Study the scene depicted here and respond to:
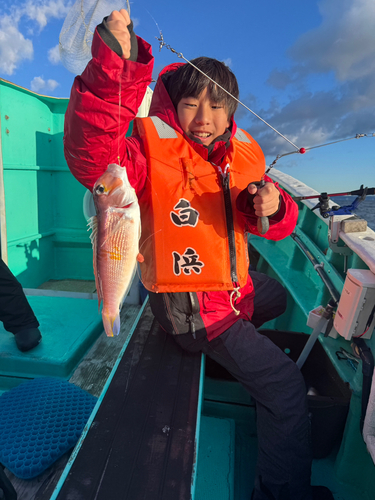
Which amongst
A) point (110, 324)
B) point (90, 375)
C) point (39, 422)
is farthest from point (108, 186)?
point (90, 375)

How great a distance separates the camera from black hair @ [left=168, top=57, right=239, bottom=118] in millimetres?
2023

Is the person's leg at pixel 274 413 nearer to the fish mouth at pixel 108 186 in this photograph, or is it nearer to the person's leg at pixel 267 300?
the person's leg at pixel 267 300

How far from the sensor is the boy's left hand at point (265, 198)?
1.77m

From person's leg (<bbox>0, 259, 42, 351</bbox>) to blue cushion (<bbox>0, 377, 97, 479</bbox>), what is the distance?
0.51m

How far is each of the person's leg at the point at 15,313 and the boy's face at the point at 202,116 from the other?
2.23m

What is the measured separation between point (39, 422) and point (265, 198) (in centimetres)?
217

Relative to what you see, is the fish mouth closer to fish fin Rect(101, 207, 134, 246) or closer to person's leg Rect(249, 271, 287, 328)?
fish fin Rect(101, 207, 134, 246)

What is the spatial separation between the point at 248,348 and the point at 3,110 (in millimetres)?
5131

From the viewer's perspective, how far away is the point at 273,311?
271 cm

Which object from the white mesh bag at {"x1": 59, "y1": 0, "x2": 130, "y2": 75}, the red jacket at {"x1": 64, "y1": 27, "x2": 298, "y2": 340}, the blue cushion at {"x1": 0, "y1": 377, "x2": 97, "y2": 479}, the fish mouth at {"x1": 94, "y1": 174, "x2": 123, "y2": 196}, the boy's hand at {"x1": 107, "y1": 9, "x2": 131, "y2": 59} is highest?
the white mesh bag at {"x1": 59, "y1": 0, "x2": 130, "y2": 75}

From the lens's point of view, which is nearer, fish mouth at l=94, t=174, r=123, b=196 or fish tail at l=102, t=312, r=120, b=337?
fish mouth at l=94, t=174, r=123, b=196

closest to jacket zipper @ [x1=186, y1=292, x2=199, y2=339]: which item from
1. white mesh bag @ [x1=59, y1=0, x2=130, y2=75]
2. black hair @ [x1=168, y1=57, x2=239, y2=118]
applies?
black hair @ [x1=168, y1=57, x2=239, y2=118]

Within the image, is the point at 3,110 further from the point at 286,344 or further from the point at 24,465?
the point at 286,344

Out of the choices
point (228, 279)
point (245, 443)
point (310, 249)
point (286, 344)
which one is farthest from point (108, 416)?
point (310, 249)
